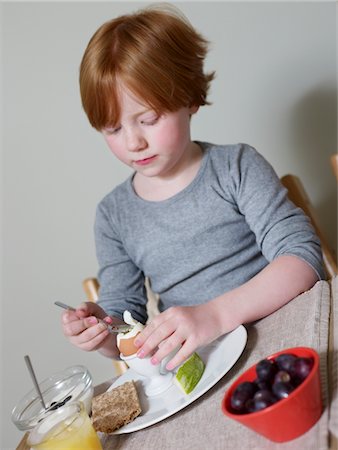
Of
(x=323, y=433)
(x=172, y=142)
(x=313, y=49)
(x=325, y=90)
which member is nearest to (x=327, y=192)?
(x=325, y=90)

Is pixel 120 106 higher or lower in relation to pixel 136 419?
higher

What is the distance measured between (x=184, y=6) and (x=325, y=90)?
1.45 ft

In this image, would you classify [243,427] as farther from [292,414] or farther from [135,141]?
[135,141]

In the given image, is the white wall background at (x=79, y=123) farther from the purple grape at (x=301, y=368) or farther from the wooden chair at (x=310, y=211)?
the purple grape at (x=301, y=368)

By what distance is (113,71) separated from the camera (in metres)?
1.00

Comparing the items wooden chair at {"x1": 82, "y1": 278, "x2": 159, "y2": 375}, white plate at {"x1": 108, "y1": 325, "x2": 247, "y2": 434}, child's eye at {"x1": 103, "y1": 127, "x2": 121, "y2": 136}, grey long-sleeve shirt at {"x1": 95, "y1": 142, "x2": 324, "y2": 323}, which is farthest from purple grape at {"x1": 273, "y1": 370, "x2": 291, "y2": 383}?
wooden chair at {"x1": 82, "y1": 278, "x2": 159, "y2": 375}

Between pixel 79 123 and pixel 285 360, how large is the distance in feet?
3.61

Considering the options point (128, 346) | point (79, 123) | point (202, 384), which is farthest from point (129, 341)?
point (79, 123)

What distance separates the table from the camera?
538 millimetres

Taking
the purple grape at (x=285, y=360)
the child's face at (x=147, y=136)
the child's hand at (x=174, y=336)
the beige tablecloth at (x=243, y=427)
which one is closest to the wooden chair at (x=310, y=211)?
the child's face at (x=147, y=136)

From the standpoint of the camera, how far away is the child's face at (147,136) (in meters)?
0.99

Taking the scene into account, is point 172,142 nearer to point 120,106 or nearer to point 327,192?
point 120,106

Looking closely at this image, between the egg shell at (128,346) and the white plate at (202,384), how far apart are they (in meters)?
0.08

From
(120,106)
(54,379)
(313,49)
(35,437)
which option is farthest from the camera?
(313,49)
